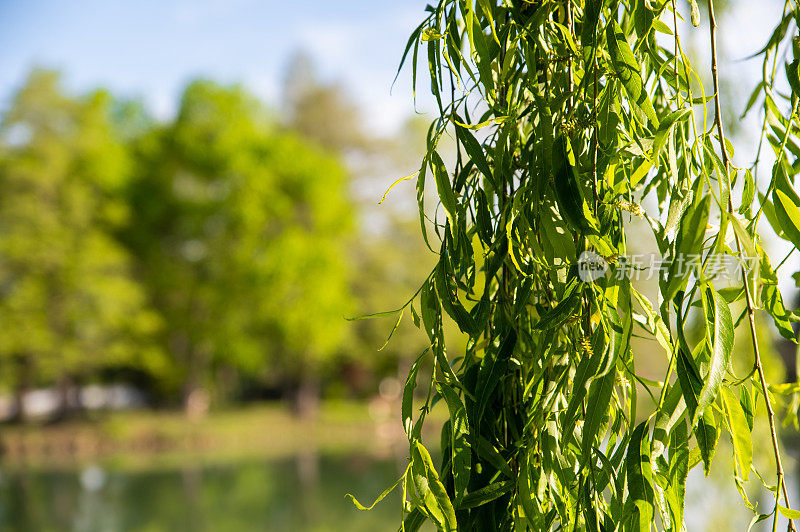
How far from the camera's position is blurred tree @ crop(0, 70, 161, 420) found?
33.3 feet

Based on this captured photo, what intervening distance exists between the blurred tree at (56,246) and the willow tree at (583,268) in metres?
10.4

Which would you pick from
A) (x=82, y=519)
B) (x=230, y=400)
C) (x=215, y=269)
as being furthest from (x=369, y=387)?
(x=82, y=519)

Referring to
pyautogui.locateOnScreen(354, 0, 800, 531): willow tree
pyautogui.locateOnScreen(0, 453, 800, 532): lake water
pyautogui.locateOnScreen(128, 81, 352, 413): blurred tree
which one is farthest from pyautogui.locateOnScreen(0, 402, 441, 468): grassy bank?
pyautogui.locateOnScreen(354, 0, 800, 531): willow tree

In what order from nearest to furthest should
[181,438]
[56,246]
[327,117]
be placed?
[56,246], [181,438], [327,117]

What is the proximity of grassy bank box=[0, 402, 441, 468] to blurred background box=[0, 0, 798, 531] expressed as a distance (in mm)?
40

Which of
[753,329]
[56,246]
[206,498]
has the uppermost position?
[56,246]

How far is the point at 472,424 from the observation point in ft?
2.19

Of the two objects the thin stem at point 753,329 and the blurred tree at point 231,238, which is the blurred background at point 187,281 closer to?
the blurred tree at point 231,238

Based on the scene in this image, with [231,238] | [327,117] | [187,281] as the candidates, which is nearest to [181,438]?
[187,281]

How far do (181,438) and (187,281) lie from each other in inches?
109

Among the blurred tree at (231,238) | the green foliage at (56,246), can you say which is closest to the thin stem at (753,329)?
the green foliage at (56,246)

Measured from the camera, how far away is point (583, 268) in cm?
59

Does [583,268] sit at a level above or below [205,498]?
above

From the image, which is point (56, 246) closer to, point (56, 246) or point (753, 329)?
point (56, 246)
